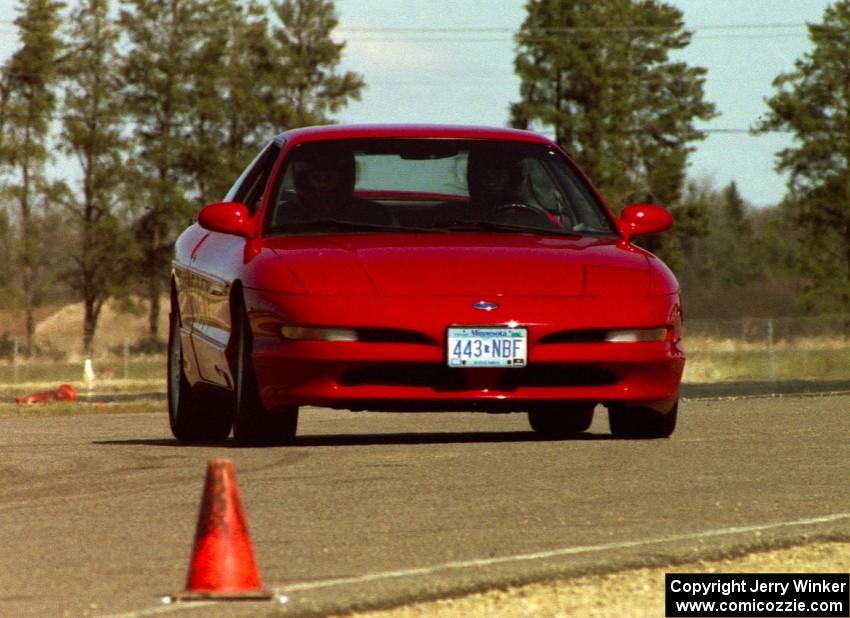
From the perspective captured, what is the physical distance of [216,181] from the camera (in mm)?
69938

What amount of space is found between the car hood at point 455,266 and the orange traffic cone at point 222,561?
406 cm

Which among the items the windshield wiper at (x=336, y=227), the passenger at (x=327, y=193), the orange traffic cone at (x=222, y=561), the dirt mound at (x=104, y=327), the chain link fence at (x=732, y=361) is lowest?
the dirt mound at (x=104, y=327)

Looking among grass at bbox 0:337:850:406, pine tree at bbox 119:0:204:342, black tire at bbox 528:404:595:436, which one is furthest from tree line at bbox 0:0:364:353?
black tire at bbox 528:404:595:436

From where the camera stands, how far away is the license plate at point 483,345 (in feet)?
32.3

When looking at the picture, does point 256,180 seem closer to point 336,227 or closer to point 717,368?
point 336,227

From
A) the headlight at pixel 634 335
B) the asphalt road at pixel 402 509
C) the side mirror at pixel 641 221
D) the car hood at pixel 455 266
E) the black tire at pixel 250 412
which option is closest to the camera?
the asphalt road at pixel 402 509

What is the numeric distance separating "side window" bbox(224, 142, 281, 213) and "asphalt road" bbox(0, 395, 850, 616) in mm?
1413

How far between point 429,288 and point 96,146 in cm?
6084

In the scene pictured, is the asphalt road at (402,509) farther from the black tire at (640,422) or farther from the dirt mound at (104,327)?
the dirt mound at (104,327)

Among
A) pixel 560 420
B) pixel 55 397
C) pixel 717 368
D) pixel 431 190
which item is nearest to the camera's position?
pixel 431 190

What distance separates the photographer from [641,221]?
1124 centimetres

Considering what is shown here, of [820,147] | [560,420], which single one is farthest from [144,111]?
[560,420]

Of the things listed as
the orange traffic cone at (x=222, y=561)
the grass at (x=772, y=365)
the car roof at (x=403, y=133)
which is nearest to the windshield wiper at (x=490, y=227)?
the car roof at (x=403, y=133)

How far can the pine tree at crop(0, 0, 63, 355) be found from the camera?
68375 mm
